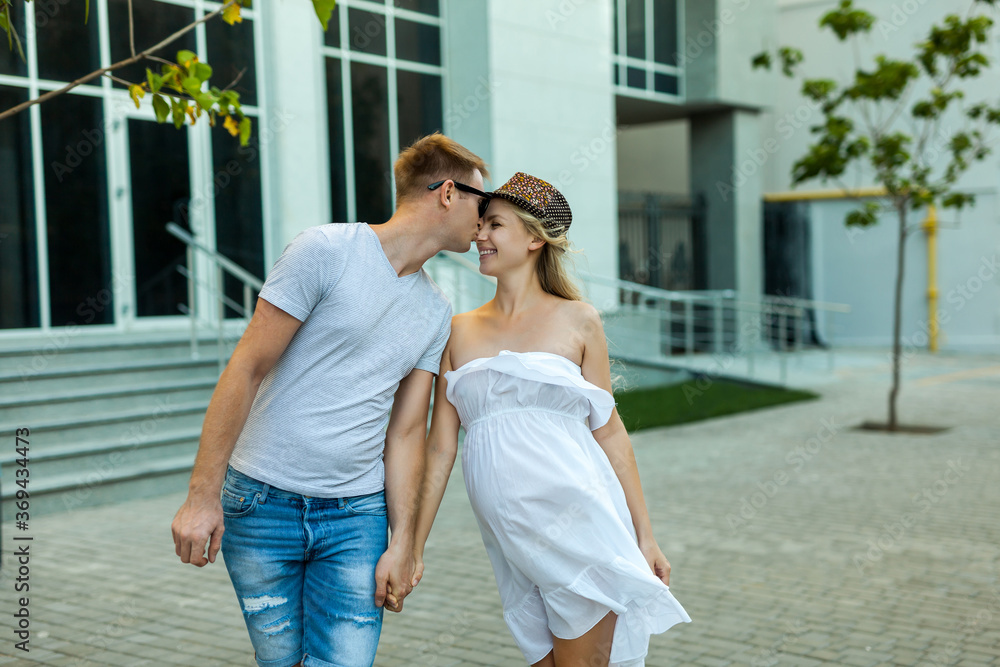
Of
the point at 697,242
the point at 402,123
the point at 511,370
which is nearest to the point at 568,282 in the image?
the point at 511,370

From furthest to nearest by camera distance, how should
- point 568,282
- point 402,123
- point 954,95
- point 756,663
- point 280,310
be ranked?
point 402,123, point 954,95, point 756,663, point 568,282, point 280,310

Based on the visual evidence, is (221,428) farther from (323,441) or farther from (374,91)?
(374,91)

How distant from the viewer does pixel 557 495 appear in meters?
2.61

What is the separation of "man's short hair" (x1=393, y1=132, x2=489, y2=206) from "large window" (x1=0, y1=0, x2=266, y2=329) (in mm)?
8341

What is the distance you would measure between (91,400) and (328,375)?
6.74 metres

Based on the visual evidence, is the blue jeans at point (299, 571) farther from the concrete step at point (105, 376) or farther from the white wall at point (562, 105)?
the white wall at point (562, 105)

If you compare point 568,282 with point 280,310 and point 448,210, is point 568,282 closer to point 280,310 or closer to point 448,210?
point 448,210

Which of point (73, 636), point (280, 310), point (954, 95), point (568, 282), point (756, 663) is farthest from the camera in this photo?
point (954, 95)

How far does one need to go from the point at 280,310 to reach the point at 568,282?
0.91m

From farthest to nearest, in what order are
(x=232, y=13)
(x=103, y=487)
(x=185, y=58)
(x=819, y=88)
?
(x=819, y=88)
(x=103, y=487)
(x=232, y=13)
(x=185, y=58)

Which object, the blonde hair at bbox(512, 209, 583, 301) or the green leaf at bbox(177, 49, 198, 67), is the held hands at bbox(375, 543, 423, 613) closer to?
the blonde hair at bbox(512, 209, 583, 301)

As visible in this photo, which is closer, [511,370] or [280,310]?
[280,310]

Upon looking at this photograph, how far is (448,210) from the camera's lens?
8.36 ft

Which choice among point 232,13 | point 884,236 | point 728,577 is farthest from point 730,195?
point 232,13
